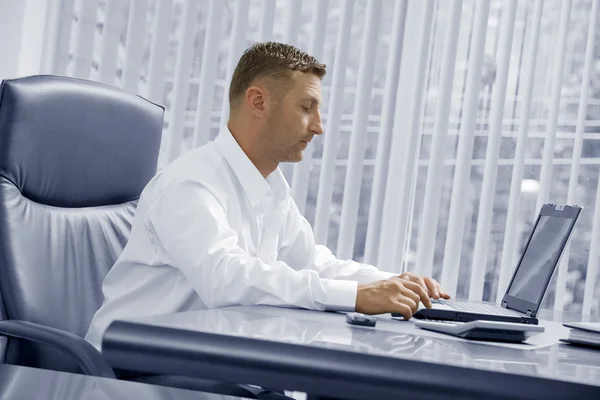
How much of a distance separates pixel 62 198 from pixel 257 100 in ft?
1.78

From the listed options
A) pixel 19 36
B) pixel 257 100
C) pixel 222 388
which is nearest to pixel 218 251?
pixel 222 388

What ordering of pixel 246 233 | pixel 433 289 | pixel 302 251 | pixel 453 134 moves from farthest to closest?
pixel 453 134 → pixel 302 251 → pixel 246 233 → pixel 433 289

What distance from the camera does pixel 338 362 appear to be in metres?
0.86

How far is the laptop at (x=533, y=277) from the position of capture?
147 centimetres

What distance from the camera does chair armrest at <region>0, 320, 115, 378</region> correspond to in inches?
57.7

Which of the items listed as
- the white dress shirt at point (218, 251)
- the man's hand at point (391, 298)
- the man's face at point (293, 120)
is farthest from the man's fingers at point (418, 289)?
the man's face at point (293, 120)

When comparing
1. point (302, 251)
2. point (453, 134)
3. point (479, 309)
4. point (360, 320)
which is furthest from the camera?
point (453, 134)

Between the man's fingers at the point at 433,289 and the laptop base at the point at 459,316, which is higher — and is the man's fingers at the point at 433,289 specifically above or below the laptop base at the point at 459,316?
above

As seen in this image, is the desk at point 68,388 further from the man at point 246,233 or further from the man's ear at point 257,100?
the man's ear at point 257,100

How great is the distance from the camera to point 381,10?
A: 9.27 feet

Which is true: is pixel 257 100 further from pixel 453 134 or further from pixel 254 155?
pixel 453 134

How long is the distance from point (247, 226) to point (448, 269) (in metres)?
1.16

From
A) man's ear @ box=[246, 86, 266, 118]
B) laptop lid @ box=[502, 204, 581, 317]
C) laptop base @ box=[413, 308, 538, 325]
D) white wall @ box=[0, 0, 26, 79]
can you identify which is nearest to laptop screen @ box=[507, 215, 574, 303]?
laptop lid @ box=[502, 204, 581, 317]

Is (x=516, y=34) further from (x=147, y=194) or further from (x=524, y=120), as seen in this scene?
(x=147, y=194)
